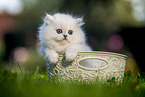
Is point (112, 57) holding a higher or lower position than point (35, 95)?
higher

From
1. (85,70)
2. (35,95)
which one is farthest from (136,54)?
(35,95)

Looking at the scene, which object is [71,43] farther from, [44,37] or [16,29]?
[16,29]

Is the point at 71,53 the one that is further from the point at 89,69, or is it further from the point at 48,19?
the point at 48,19

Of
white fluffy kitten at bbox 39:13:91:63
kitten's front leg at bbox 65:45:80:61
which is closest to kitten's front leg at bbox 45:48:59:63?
white fluffy kitten at bbox 39:13:91:63

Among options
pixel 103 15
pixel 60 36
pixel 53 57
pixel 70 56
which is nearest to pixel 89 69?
pixel 70 56

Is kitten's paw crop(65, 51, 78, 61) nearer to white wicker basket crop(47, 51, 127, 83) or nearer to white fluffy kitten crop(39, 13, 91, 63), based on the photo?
white wicker basket crop(47, 51, 127, 83)

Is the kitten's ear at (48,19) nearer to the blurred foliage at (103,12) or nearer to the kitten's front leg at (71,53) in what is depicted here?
the kitten's front leg at (71,53)
